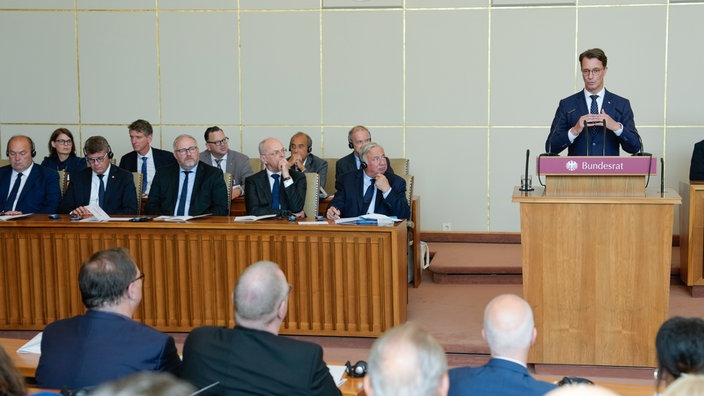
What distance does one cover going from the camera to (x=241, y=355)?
3.07 meters

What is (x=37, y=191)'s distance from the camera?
7094 mm

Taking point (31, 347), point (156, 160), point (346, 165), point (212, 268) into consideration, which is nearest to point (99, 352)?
point (31, 347)

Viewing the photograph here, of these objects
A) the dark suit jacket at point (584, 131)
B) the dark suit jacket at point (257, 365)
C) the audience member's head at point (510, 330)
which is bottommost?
the dark suit jacket at point (257, 365)

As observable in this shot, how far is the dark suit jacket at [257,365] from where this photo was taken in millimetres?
3035

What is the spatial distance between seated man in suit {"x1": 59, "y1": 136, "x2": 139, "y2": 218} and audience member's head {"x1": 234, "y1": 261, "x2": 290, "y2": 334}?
4027mm

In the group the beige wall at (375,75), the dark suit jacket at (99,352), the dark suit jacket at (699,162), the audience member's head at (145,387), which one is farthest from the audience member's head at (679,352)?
the beige wall at (375,75)

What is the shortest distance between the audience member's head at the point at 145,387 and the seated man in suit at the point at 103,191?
5.51m

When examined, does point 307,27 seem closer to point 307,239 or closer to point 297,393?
point 307,239

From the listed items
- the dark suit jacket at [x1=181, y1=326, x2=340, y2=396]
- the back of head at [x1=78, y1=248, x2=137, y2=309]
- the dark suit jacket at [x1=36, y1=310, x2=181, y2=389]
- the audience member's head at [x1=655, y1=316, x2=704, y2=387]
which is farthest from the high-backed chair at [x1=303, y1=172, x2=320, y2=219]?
the audience member's head at [x1=655, y1=316, x2=704, y2=387]

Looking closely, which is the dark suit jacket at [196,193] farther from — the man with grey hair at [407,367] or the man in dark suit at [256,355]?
the man with grey hair at [407,367]

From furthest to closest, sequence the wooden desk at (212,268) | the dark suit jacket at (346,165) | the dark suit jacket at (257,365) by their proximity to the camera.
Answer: the dark suit jacket at (346,165) → the wooden desk at (212,268) → the dark suit jacket at (257,365)

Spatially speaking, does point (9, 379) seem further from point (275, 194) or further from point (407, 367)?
point (275, 194)

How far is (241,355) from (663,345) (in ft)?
4.50

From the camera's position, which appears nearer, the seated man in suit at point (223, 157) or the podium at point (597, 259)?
the podium at point (597, 259)
